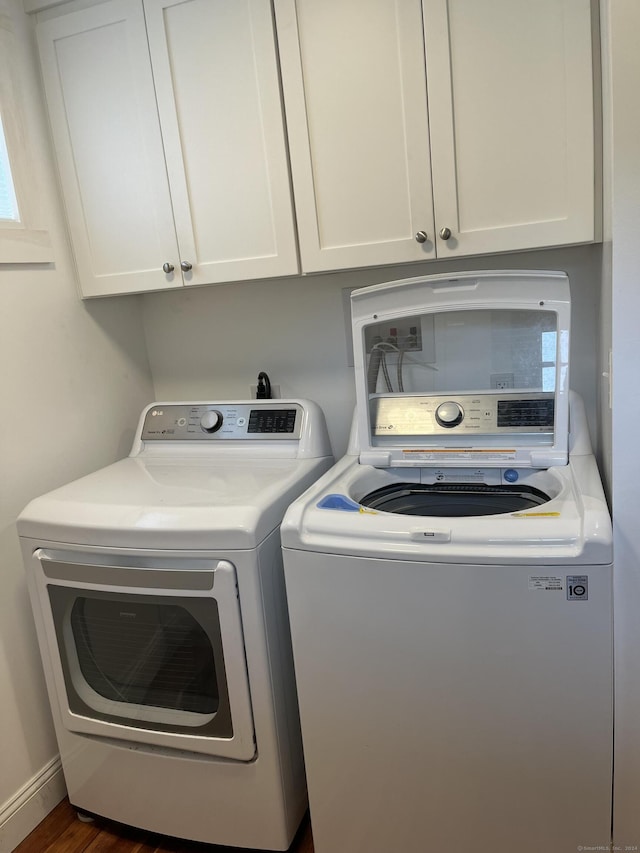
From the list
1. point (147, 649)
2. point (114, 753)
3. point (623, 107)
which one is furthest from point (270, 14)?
point (114, 753)

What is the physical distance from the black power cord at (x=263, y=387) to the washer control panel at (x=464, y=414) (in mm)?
528

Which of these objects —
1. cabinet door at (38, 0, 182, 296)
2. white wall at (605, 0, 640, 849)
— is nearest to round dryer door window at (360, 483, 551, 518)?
white wall at (605, 0, 640, 849)

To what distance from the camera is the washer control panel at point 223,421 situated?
1.91 meters

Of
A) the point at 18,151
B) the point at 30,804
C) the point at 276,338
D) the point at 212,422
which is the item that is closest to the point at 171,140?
the point at 18,151

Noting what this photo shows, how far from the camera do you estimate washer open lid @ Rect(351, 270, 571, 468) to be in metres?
1.53

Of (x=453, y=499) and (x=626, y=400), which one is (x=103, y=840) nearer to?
(x=453, y=499)

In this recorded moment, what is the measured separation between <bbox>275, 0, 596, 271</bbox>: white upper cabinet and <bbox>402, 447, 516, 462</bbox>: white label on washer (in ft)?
1.68

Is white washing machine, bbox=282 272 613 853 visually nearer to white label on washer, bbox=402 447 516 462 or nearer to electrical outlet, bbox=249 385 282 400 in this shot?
white label on washer, bbox=402 447 516 462

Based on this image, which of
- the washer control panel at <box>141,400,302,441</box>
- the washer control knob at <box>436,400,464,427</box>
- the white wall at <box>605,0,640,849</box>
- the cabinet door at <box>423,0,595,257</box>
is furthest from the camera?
the washer control panel at <box>141,400,302,441</box>

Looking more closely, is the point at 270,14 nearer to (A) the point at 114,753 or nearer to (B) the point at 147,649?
(B) the point at 147,649

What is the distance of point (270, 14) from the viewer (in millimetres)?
1613

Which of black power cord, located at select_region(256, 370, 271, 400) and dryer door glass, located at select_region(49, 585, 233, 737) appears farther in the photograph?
black power cord, located at select_region(256, 370, 271, 400)

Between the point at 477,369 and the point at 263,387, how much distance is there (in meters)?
0.72

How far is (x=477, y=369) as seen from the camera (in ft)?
6.30
